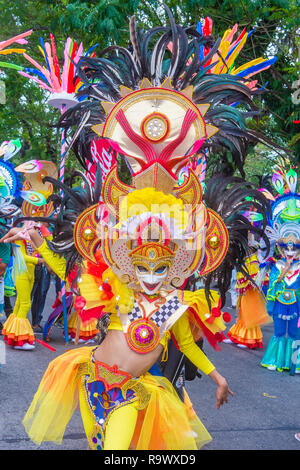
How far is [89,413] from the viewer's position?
9.78ft

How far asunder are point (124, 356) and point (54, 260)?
833 mm

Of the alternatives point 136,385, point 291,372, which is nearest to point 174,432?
point 136,385

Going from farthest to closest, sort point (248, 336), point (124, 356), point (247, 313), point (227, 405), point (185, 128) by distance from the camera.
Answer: point (248, 336) → point (247, 313) → point (227, 405) → point (185, 128) → point (124, 356)

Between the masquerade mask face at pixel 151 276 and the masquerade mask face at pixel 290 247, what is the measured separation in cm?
389

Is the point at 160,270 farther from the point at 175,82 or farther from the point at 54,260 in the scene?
the point at 175,82

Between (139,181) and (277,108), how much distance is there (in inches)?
342

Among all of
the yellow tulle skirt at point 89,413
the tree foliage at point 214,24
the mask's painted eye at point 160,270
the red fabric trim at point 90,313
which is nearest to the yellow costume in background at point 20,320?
the tree foliage at point 214,24

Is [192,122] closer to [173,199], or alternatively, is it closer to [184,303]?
[173,199]

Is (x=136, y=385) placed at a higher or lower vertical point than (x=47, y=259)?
lower

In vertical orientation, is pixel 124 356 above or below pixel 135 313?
below

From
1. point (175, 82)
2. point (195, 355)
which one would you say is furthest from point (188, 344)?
point (175, 82)

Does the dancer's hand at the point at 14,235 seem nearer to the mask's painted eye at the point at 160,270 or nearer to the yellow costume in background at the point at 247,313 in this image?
the mask's painted eye at the point at 160,270

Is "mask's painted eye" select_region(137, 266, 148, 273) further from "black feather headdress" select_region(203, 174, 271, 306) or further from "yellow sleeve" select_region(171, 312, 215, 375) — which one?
"black feather headdress" select_region(203, 174, 271, 306)

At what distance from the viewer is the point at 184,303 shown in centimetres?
309
